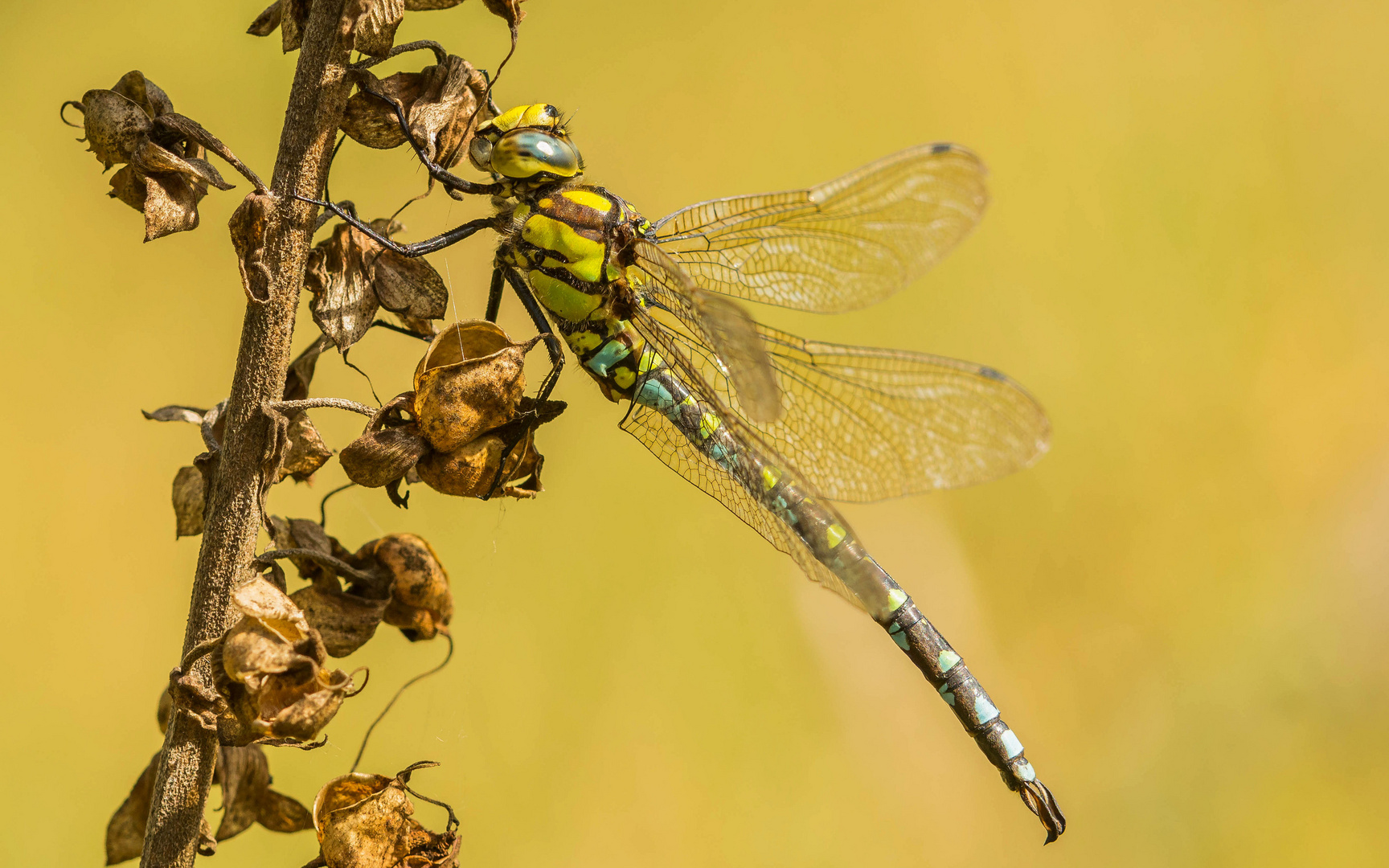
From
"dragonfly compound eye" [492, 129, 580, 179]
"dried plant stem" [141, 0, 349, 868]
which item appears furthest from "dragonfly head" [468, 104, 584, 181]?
"dried plant stem" [141, 0, 349, 868]

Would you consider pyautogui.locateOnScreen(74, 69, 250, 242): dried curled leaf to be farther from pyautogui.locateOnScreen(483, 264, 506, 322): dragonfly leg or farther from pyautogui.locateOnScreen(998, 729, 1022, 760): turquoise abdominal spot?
pyautogui.locateOnScreen(998, 729, 1022, 760): turquoise abdominal spot

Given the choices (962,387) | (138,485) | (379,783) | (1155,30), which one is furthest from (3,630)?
(1155,30)

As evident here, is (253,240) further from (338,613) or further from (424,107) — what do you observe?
(338,613)

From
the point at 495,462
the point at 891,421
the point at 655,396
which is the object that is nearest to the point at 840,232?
the point at 891,421

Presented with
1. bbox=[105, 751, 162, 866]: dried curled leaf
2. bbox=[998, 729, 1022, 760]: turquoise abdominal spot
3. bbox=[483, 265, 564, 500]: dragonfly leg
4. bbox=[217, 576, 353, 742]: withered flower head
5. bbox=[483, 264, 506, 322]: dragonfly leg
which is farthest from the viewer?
bbox=[998, 729, 1022, 760]: turquoise abdominal spot

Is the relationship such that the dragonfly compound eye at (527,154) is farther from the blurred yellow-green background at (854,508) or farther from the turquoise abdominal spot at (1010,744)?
the turquoise abdominal spot at (1010,744)

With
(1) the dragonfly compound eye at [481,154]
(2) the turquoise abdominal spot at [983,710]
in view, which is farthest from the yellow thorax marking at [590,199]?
(2) the turquoise abdominal spot at [983,710]

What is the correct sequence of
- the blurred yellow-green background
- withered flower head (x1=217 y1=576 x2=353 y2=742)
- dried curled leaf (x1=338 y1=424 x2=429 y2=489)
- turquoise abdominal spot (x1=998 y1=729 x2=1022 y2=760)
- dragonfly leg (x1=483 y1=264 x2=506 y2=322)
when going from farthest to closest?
the blurred yellow-green background < turquoise abdominal spot (x1=998 y1=729 x2=1022 y2=760) < dragonfly leg (x1=483 y1=264 x2=506 y2=322) < dried curled leaf (x1=338 y1=424 x2=429 y2=489) < withered flower head (x1=217 y1=576 x2=353 y2=742)
